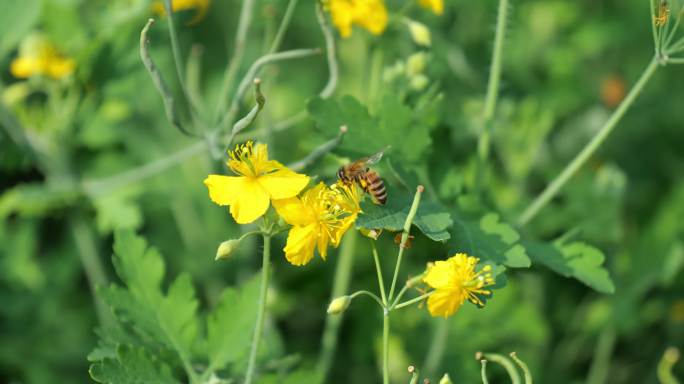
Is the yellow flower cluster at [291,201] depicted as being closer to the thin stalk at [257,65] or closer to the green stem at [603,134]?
the thin stalk at [257,65]

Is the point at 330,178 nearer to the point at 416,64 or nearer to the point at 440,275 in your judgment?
the point at 416,64

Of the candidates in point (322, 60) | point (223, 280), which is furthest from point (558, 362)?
point (322, 60)

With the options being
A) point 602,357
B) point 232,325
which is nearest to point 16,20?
point 232,325

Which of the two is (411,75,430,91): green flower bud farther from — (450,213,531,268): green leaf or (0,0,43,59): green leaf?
(0,0,43,59): green leaf

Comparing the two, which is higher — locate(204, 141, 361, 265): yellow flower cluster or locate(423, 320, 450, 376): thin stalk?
locate(204, 141, 361, 265): yellow flower cluster

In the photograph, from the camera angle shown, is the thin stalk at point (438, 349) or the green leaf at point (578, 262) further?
the thin stalk at point (438, 349)

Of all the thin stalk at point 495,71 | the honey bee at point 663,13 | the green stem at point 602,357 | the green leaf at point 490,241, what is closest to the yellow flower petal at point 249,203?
the green leaf at point 490,241

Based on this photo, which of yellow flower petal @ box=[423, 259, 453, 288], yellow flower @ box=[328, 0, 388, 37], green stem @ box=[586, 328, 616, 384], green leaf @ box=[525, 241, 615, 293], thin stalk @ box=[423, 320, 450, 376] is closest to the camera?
yellow flower petal @ box=[423, 259, 453, 288]

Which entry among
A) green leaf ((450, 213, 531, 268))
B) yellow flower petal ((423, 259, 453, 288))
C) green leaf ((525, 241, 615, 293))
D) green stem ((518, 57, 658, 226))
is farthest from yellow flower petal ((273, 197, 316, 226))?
→ green stem ((518, 57, 658, 226))
